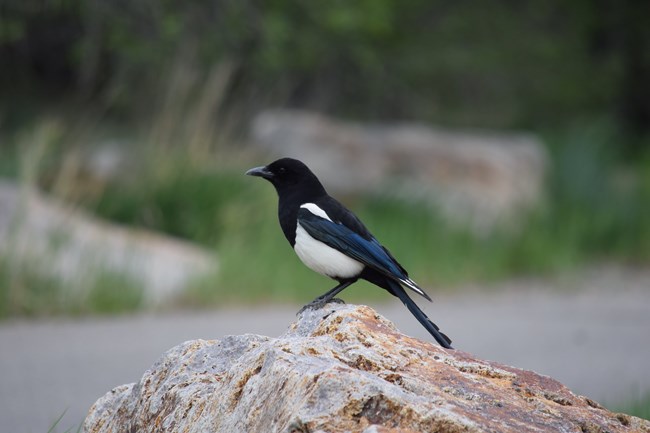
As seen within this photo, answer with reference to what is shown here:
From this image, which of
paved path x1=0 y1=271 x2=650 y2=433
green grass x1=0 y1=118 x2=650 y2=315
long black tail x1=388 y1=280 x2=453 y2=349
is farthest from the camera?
green grass x1=0 y1=118 x2=650 y2=315

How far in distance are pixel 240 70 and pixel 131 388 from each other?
1209cm

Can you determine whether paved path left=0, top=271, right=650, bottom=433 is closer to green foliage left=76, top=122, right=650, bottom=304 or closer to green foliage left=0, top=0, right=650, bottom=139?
green foliage left=76, top=122, right=650, bottom=304

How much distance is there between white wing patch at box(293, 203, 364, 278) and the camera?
4.55 m

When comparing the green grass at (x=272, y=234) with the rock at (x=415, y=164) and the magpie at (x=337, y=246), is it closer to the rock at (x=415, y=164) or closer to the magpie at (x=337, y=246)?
the rock at (x=415, y=164)

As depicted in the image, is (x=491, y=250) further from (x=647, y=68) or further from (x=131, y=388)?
(x=131, y=388)

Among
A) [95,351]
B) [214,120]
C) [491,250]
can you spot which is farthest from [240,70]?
[95,351]

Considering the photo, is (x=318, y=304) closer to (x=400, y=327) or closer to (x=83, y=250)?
(x=400, y=327)

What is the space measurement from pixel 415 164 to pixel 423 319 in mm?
9671

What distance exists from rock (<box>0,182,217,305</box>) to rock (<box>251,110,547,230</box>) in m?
3.29

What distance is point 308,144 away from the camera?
13.4 m

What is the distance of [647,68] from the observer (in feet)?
59.5

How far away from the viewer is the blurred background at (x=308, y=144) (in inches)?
379

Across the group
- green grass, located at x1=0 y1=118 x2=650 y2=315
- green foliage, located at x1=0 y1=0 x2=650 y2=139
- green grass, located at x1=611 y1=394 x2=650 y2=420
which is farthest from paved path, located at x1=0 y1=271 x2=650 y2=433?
green foliage, located at x1=0 y1=0 x2=650 y2=139

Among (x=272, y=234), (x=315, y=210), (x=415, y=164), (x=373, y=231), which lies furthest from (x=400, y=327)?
(x=415, y=164)
